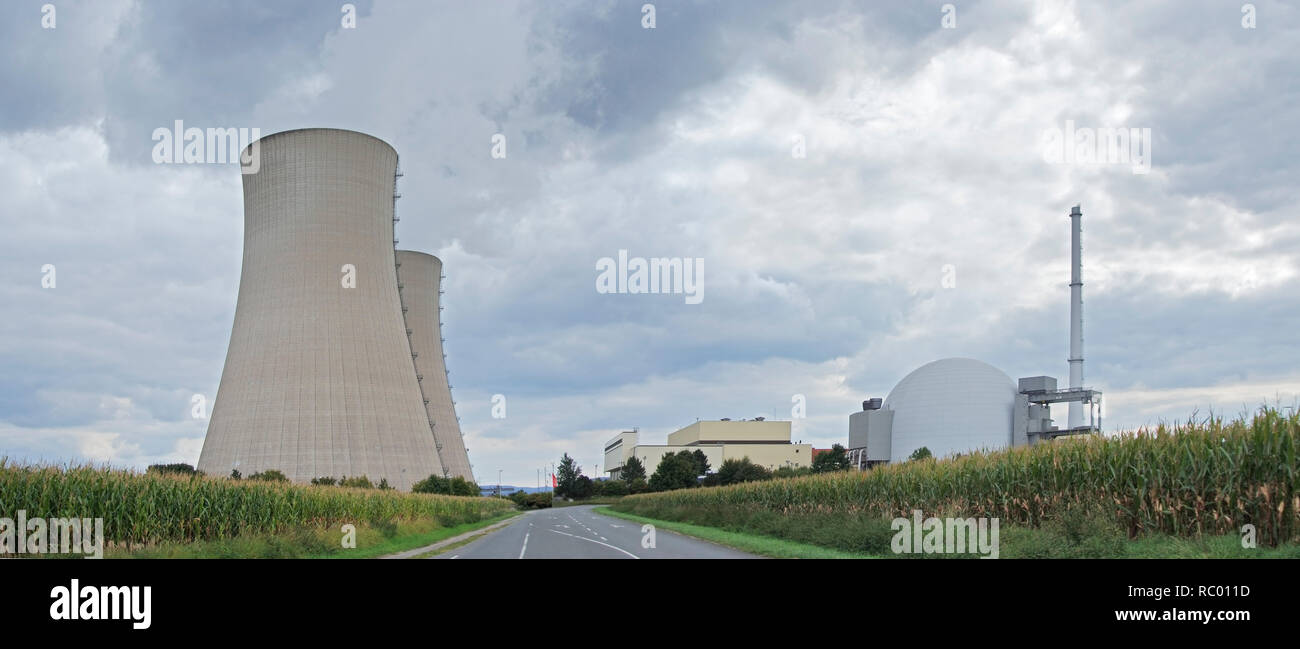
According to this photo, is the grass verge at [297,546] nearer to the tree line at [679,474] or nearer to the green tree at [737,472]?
the tree line at [679,474]

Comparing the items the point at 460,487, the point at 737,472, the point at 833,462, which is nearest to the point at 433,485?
the point at 460,487

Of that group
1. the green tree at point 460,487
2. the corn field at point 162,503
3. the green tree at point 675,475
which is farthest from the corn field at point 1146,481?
the green tree at point 675,475

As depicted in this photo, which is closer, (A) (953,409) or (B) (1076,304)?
(B) (1076,304)

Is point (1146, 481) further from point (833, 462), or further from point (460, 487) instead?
point (833, 462)

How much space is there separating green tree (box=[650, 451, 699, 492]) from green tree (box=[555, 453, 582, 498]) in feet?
100

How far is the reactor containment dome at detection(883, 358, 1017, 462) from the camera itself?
70562 millimetres

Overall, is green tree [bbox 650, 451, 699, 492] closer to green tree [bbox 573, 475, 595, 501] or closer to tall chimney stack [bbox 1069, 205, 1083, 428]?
green tree [bbox 573, 475, 595, 501]

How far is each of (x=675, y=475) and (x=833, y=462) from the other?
52.3 ft

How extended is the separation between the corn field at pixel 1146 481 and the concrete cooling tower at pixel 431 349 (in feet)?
107

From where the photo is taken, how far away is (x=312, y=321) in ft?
109

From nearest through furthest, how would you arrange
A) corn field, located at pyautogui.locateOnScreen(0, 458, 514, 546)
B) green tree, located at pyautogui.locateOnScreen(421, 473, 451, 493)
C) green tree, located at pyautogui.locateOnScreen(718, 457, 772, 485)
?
1. corn field, located at pyautogui.locateOnScreen(0, 458, 514, 546)
2. green tree, located at pyautogui.locateOnScreen(421, 473, 451, 493)
3. green tree, located at pyautogui.locateOnScreen(718, 457, 772, 485)

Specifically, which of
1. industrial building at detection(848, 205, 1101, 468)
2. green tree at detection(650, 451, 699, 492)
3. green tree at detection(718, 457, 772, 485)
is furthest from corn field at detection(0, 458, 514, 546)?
green tree at detection(650, 451, 699, 492)
